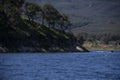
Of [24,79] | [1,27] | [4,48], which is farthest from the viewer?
[1,27]

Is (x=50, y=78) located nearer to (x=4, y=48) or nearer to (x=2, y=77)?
(x=2, y=77)

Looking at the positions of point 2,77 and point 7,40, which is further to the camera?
point 7,40

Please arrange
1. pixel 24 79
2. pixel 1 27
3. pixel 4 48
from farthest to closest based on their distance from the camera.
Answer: pixel 1 27, pixel 4 48, pixel 24 79

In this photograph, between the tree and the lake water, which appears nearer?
the lake water

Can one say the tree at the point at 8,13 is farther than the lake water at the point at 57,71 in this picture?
Yes

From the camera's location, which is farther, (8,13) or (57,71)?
(8,13)

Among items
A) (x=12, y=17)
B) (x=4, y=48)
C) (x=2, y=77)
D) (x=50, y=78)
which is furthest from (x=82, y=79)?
(x=12, y=17)

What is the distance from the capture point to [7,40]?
6939 inches

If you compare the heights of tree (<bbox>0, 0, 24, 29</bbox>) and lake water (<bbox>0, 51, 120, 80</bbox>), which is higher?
tree (<bbox>0, 0, 24, 29</bbox>)

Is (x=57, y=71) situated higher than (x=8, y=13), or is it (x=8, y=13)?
(x=8, y=13)

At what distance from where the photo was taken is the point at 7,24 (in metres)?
184

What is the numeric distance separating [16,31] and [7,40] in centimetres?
1304

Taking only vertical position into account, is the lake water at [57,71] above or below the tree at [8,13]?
below

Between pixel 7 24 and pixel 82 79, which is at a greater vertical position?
pixel 7 24
